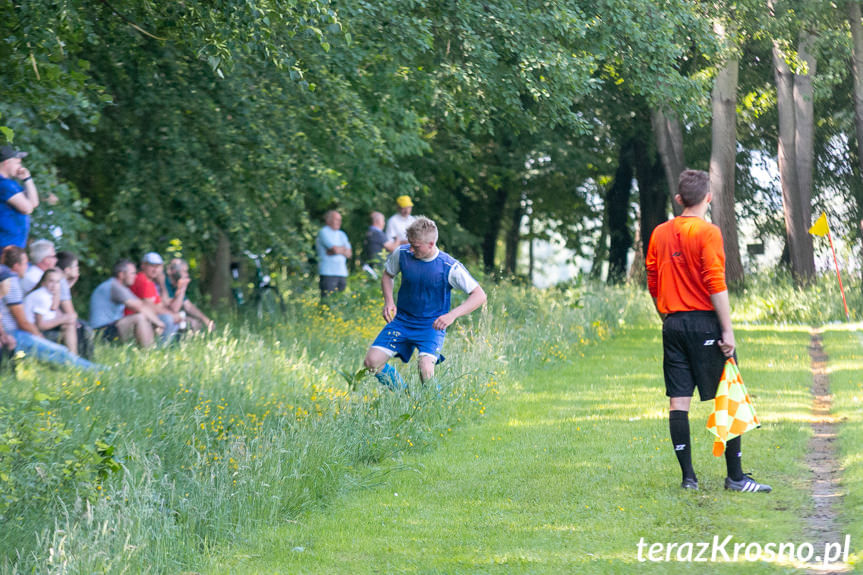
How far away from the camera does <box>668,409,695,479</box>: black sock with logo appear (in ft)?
23.4

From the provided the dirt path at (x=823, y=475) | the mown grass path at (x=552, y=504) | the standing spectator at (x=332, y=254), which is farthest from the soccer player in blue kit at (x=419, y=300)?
the standing spectator at (x=332, y=254)

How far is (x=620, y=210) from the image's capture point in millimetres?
31500

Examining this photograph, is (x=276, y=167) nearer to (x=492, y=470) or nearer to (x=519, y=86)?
(x=519, y=86)

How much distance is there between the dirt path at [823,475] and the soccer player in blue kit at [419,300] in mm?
2850

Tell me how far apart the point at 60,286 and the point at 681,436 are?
734 centimetres

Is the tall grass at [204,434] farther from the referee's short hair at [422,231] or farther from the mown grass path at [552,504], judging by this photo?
the referee's short hair at [422,231]

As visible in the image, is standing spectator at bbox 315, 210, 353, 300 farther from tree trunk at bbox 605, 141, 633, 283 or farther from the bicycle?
tree trunk at bbox 605, 141, 633, 283

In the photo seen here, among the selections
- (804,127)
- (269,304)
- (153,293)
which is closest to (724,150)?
(804,127)

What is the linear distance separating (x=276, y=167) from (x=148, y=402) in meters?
6.81

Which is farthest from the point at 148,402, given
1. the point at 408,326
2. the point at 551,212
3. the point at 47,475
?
the point at 551,212

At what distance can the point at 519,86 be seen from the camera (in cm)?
1401

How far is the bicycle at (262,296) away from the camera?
1711 centimetres

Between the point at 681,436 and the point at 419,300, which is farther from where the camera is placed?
the point at 419,300

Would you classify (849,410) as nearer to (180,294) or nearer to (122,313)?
(180,294)
